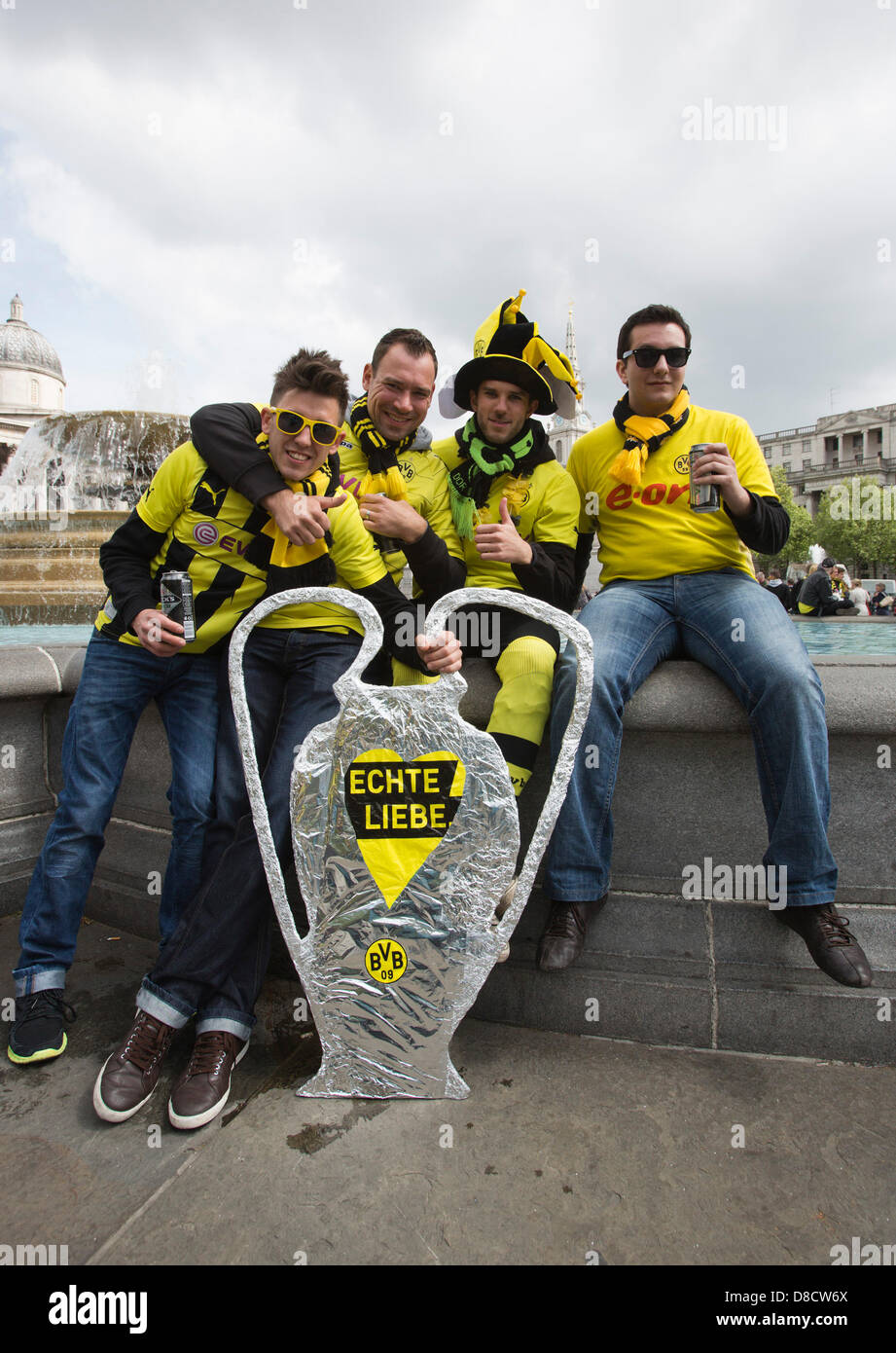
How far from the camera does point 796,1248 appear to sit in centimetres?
170

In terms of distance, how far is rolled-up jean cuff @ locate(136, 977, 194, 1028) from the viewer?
89.7 inches

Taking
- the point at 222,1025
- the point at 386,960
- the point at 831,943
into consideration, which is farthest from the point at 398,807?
the point at 831,943

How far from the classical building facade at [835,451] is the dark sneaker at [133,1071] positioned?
82025 mm

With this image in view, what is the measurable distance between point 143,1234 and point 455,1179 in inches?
28.1

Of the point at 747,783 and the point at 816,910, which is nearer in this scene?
the point at 816,910

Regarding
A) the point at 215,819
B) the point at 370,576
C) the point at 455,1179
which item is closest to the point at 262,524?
the point at 370,576

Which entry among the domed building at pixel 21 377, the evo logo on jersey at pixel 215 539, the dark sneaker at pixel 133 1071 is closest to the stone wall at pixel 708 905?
the evo logo on jersey at pixel 215 539

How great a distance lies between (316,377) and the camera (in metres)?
2.45

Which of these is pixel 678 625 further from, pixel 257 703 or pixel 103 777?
pixel 103 777

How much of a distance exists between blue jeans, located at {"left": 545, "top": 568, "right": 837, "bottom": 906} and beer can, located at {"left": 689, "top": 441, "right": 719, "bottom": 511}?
31 centimetres

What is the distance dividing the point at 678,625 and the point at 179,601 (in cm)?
171

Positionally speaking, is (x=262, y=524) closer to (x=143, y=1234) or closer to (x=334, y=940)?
(x=334, y=940)

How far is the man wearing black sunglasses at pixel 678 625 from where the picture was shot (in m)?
2.28

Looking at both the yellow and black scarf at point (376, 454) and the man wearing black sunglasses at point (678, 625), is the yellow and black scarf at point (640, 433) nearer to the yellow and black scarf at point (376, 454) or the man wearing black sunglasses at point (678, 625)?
the man wearing black sunglasses at point (678, 625)
